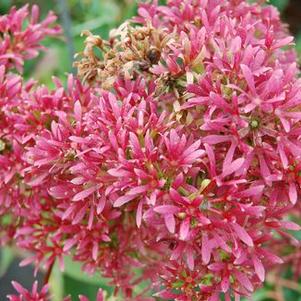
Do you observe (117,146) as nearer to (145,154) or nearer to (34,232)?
(145,154)

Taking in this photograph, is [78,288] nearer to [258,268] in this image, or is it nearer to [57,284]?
[57,284]

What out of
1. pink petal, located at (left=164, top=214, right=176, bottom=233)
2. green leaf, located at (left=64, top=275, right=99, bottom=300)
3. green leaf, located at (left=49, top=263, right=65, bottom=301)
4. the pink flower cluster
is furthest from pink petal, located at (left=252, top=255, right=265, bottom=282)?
green leaf, located at (left=49, top=263, right=65, bottom=301)

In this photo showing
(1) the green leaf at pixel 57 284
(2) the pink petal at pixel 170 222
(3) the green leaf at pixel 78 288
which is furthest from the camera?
(1) the green leaf at pixel 57 284

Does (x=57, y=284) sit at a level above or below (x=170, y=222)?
below

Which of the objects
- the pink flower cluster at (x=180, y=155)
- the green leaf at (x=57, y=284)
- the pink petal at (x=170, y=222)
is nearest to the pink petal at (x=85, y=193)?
the pink flower cluster at (x=180, y=155)

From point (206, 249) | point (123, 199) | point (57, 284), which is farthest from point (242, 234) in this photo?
point (57, 284)

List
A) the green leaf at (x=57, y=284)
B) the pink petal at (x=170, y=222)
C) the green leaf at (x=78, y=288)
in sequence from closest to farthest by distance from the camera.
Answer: the pink petal at (x=170, y=222) → the green leaf at (x=78, y=288) → the green leaf at (x=57, y=284)

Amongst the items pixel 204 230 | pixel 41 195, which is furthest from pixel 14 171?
pixel 204 230

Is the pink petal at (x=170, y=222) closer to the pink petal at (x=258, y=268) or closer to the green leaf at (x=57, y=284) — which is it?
the pink petal at (x=258, y=268)
